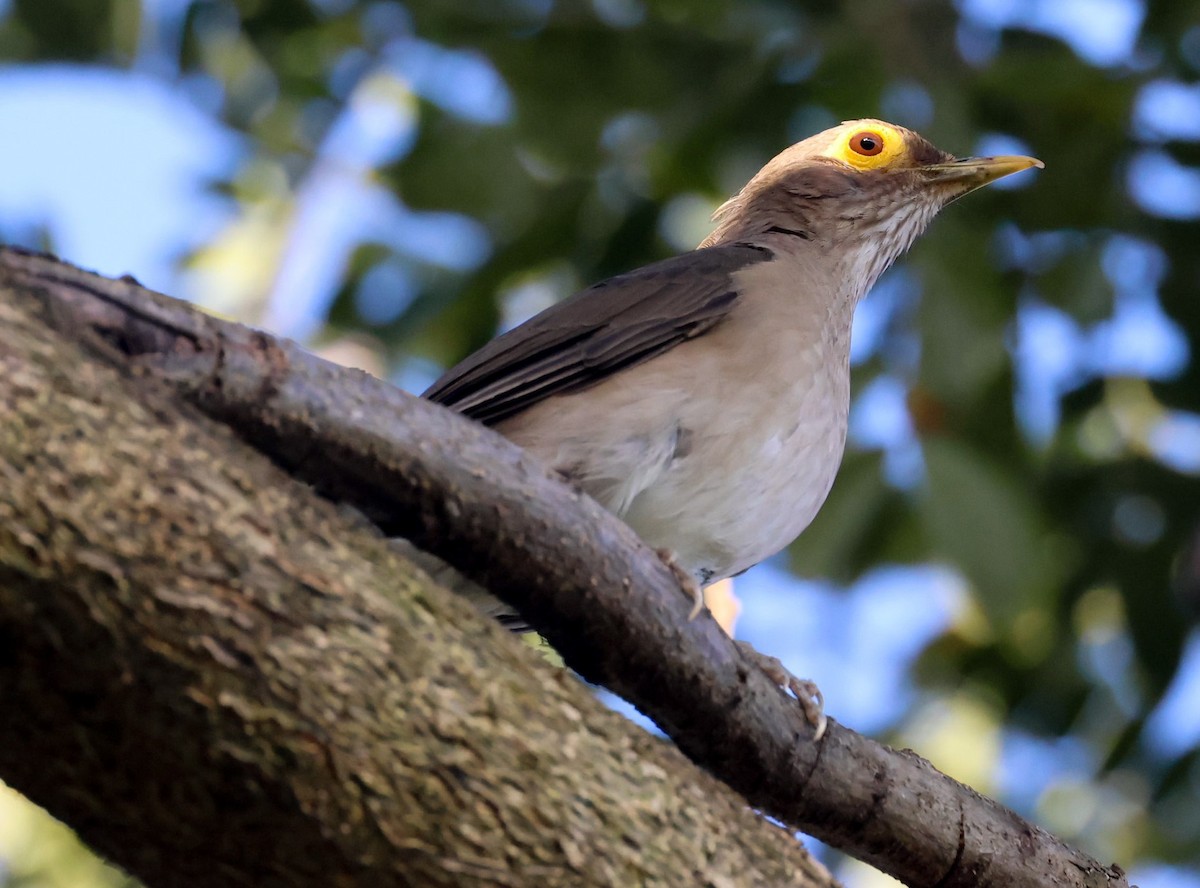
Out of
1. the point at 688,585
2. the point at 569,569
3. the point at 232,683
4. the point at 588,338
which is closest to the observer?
the point at 232,683

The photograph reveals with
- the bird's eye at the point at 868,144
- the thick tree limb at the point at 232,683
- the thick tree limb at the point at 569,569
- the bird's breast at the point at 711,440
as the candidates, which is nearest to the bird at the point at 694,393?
the bird's breast at the point at 711,440

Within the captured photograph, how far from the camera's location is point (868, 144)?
5715 millimetres

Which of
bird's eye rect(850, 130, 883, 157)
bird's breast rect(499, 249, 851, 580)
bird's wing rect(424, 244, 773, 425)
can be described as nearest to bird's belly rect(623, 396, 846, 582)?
bird's breast rect(499, 249, 851, 580)

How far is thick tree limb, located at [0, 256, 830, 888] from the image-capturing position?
84.4 inches

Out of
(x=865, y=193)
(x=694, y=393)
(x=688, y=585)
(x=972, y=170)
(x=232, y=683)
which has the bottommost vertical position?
(x=232, y=683)

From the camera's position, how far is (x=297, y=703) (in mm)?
2252

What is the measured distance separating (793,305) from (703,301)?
0.32 metres

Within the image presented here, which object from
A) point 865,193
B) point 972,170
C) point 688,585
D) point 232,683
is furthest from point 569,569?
point 972,170

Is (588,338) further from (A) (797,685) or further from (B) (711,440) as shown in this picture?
(A) (797,685)

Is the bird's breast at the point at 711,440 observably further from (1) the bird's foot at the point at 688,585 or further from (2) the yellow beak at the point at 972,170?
(2) the yellow beak at the point at 972,170

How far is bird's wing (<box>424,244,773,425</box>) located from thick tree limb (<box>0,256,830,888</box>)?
192 centimetres

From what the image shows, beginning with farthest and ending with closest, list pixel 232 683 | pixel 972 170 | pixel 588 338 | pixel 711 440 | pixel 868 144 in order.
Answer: pixel 868 144, pixel 972 170, pixel 588 338, pixel 711 440, pixel 232 683

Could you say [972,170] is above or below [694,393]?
above

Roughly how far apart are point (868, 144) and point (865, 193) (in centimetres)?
23
